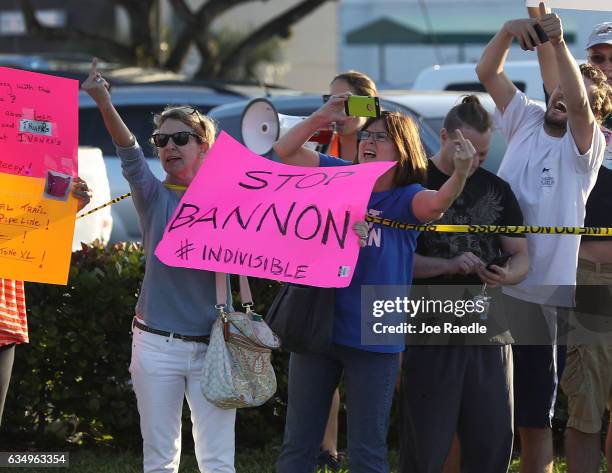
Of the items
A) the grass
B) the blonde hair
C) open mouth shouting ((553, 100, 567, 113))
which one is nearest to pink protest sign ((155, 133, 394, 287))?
the blonde hair

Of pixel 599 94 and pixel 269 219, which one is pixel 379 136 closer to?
pixel 269 219

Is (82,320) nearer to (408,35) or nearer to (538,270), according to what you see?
(538,270)

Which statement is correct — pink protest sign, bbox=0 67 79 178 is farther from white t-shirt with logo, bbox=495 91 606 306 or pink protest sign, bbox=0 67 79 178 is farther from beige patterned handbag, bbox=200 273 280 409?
white t-shirt with logo, bbox=495 91 606 306

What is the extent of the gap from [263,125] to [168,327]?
288 cm

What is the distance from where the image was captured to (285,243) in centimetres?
485

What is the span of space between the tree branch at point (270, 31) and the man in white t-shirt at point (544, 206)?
1796 cm

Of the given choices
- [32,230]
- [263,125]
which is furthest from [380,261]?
[263,125]

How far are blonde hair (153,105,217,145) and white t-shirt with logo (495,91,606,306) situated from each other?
1.29 m

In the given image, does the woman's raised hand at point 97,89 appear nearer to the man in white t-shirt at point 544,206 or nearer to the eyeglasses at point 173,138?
the eyeglasses at point 173,138

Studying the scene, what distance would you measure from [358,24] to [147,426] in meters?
27.4

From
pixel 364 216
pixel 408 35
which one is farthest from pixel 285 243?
pixel 408 35

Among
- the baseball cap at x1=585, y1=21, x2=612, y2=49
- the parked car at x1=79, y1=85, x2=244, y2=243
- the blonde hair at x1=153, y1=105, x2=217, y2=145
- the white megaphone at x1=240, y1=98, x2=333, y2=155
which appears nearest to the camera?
the blonde hair at x1=153, y1=105, x2=217, y2=145

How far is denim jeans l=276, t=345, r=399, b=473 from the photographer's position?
485 centimetres

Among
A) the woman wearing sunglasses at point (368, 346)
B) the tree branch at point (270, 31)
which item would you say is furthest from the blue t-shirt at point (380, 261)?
the tree branch at point (270, 31)
